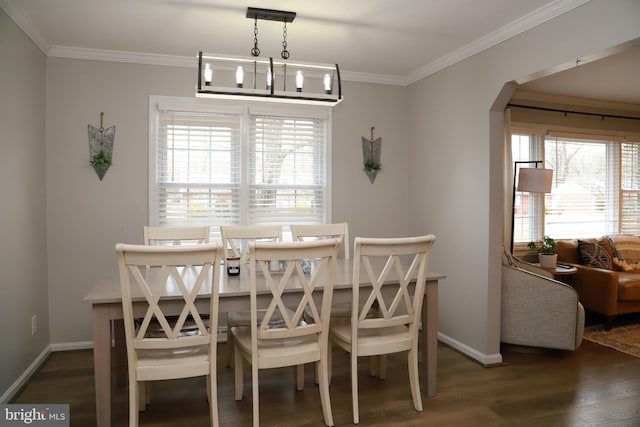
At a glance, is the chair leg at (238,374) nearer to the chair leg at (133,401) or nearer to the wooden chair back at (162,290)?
the wooden chair back at (162,290)

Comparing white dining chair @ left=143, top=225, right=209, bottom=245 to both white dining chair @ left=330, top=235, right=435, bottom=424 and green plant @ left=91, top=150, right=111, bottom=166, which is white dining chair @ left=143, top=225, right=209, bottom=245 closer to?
green plant @ left=91, top=150, right=111, bottom=166

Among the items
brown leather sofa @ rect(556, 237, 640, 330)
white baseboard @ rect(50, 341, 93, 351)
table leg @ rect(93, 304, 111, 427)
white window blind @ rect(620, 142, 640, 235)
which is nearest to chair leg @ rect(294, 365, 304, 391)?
table leg @ rect(93, 304, 111, 427)

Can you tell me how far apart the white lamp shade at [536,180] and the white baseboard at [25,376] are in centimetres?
473

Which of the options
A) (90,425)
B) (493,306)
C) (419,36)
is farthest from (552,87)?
(90,425)

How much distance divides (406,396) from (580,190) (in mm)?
4098

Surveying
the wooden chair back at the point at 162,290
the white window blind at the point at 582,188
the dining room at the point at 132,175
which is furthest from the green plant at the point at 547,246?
the wooden chair back at the point at 162,290

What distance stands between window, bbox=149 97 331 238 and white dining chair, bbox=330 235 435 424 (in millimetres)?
1779

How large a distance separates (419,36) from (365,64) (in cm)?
81

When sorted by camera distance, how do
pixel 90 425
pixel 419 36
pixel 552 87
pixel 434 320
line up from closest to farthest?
1. pixel 90 425
2. pixel 434 320
3. pixel 419 36
4. pixel 552 87

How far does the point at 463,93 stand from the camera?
374cm

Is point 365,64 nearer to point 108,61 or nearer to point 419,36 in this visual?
point 419,36

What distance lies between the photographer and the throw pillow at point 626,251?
4844 mm

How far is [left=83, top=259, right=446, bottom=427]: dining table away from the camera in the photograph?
2.25 m

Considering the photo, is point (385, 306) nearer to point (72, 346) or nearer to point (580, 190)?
point (72, 346)
